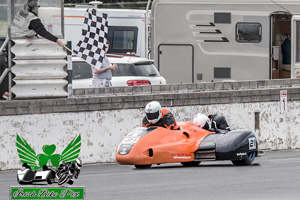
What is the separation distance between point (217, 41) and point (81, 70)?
15.5ft

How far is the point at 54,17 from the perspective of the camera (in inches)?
501

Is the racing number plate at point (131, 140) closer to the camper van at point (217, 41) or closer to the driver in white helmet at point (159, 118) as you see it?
the driver in white helmet at point (159, 118)

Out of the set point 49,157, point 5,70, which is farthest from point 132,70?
point 49,157

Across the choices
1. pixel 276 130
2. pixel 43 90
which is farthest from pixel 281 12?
pixel 43 90

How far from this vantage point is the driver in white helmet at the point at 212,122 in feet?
41.0

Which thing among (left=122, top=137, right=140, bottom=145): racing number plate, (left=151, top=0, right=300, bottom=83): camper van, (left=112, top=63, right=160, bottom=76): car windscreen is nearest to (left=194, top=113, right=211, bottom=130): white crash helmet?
(left=122, top=137, right=140, bottom=145): racing number plate

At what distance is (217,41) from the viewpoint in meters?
21.6

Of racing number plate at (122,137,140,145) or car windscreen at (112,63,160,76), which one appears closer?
racing number plate at (122,137,140,145)

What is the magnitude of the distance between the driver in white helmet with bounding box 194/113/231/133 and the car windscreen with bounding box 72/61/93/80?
6385 mm

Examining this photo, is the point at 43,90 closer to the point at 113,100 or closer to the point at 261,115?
the point at 113,100

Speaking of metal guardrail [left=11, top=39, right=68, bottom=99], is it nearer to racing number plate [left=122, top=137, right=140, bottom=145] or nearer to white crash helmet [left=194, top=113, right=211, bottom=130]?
racing number plate [left=122, top=137, right=140, bottom=145]

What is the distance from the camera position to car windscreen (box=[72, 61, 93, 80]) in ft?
61.4

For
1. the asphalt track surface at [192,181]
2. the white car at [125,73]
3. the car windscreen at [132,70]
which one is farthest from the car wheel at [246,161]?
the car windscreen at [132,70]

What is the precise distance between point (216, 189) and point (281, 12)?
41.9ft
